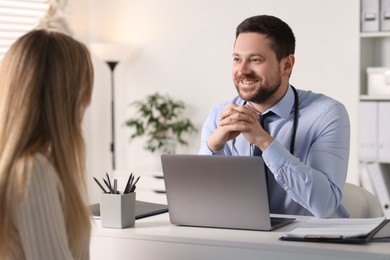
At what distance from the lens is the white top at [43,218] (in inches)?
56.1

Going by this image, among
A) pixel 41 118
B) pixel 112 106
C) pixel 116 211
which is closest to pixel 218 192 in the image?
pixel 116 211

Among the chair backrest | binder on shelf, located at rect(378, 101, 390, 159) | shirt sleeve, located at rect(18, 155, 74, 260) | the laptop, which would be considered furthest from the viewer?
binder on shelf, located at rect(378, 101, 390, 159)

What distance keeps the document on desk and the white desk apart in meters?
0.03

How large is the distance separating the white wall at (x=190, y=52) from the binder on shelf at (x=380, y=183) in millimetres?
176

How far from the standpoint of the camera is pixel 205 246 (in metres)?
1.94

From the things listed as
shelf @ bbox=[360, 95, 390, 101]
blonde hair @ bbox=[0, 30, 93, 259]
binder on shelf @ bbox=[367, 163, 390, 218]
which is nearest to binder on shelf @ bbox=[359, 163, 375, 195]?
binder on shelf @ bbox=[367, 163, 390, 218]

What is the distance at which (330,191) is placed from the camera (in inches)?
91.6

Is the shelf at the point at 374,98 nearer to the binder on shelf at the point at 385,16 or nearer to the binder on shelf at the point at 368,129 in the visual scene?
the binder on shelf at the point at 368,129

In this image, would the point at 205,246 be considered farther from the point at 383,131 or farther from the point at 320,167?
the point at 383,131

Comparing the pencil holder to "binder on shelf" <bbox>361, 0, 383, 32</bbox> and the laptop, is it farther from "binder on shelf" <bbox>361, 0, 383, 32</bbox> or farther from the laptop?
"binder on shelf" <bbox>361, 0, 383, 32</bbox>

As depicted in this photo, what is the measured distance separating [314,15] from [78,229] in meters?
3.19

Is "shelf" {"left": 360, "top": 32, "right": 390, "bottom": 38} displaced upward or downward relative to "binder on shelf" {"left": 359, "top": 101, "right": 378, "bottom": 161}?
upward

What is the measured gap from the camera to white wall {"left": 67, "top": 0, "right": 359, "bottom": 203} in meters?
4.37

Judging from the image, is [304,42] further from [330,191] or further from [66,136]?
[66,136]
